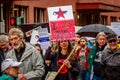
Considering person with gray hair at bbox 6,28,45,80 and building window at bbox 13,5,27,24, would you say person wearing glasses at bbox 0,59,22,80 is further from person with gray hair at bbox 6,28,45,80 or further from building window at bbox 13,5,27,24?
building window at bbox 13,5,27,24

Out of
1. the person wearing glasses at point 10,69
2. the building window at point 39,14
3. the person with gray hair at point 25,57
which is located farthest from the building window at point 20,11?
the person wearing glasses at point 10,69

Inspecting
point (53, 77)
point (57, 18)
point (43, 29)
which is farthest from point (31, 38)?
point (53, 77)

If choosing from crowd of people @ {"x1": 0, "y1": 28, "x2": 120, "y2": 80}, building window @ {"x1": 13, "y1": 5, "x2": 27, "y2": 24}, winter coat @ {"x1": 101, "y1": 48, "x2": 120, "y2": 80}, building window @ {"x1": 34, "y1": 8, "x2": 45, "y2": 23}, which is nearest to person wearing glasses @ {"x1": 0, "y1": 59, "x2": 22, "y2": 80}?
crowd of people @ {"x1": 0, "y1": 28, "x2": 120, "y2": 80}

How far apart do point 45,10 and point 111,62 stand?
2515cm

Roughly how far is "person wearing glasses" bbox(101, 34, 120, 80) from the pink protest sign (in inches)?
29.5

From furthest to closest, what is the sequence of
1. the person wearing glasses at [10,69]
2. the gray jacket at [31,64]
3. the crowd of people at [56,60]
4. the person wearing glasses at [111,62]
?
the person wearing glasses at [111,62], the gray jacket at [31,64], the crowd of people at [56,60], the person wearing glasses at [10,69]

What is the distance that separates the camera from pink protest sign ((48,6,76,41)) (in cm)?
953


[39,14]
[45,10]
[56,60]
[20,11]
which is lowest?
[56,60]

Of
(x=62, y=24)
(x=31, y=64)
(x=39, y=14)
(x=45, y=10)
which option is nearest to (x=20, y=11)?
(x=39, y=14)

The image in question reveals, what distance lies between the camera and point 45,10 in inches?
1353

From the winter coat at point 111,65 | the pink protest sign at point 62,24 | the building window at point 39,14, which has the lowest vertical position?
the winter coat at point 111,65

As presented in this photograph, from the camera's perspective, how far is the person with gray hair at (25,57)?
24.4 feet

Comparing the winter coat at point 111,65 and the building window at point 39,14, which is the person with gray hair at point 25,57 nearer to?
the winter coat at point 111,65

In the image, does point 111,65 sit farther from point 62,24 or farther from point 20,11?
point 20,11
